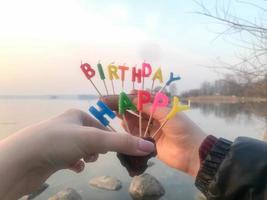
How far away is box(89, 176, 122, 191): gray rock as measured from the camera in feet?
26.0

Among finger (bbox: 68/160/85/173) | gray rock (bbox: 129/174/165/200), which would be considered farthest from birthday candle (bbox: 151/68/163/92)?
gray rock (bbox: 129/174/165/200)

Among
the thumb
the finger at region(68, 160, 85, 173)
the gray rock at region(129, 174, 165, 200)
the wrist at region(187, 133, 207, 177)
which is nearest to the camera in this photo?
the finger at region(68, 160, 85, 173)

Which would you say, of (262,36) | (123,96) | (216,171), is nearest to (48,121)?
(123,96)

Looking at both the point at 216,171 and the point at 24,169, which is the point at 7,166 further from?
the point at 216,171

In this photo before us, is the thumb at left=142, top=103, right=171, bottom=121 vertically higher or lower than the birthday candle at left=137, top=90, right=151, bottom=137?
lower

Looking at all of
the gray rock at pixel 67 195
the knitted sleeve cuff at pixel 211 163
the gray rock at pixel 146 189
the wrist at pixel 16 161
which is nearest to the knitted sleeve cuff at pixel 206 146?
the knitted sleeve cuff at pixel 211 163

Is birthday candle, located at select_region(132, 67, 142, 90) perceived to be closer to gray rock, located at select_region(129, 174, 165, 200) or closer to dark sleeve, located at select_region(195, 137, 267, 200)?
dark sleeve, located at select_region(195, 137, 267, 200)

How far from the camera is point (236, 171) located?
3.53 feet

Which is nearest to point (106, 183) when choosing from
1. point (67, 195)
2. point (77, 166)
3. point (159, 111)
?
point (67, 195)

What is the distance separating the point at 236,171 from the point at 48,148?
2.05ft

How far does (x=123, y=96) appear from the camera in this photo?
117cm

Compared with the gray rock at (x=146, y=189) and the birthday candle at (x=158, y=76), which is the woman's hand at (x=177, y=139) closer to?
the birthday candle at (x=158, y=76)

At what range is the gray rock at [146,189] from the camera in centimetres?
787

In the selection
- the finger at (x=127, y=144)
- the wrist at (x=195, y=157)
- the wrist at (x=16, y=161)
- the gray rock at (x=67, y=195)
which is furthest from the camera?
the gray rock at (x=67, y=195)
